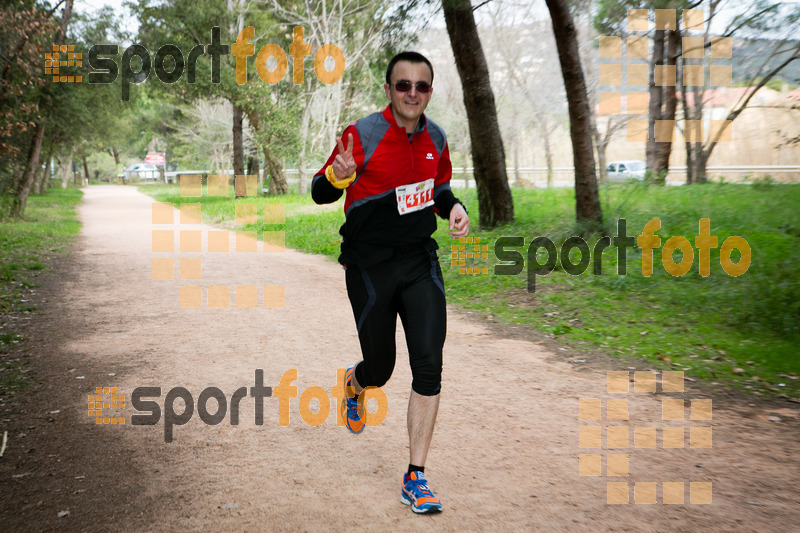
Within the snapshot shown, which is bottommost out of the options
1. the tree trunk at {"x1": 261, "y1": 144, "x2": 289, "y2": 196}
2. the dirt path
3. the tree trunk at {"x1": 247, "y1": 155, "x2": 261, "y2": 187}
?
the dirt path

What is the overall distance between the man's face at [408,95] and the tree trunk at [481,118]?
9.71 m

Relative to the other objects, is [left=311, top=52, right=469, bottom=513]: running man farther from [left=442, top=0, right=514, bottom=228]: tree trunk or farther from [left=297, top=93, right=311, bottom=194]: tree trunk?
[left=297, top=93, right=311, bottom=194]: tree trunk

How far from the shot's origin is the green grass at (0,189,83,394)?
6492 mm

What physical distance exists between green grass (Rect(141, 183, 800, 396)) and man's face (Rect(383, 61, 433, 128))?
1.64m

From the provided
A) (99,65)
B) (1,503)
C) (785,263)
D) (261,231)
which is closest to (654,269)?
(785,263)

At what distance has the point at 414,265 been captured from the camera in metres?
3.67

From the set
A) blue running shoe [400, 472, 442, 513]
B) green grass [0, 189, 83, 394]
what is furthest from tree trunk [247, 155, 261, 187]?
blue running shoe [400, 472, 442, 513]

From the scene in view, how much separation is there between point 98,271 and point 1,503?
10206mm

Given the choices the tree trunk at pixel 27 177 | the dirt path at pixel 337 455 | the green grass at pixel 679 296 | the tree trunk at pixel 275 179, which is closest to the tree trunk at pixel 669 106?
the green grass at pixel 679 296

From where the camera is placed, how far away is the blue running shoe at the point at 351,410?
448 cm

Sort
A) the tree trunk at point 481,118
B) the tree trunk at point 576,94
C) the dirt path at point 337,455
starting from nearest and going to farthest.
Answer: the dirt path at point 337,455
the tree trunk at point 576,94
the tree trunk at point 481,118

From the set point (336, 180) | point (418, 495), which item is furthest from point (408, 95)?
point (418, 495)

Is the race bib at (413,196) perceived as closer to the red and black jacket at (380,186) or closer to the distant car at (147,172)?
the red and black jacket at (380,186)

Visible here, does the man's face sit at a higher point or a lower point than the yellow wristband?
higher
